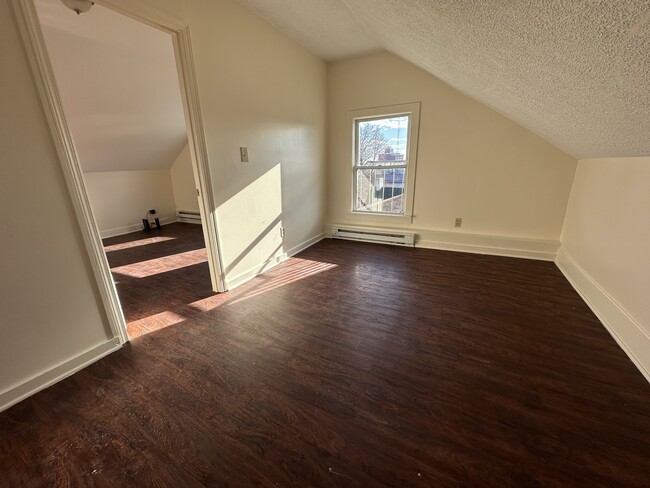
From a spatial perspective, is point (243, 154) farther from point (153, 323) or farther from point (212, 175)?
point (153, 323)

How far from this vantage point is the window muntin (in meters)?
3.62

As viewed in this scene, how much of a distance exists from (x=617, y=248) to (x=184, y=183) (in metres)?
6.26

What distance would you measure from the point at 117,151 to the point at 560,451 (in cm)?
567

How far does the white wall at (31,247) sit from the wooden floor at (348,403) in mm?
226

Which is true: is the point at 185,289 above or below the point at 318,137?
below

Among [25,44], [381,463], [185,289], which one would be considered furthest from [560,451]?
[25,44]

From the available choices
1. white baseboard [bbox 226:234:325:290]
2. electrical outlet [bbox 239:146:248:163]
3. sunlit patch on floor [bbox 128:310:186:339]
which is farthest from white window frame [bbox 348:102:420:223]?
sunlit patch on floor [bbox 128:310:186:339]

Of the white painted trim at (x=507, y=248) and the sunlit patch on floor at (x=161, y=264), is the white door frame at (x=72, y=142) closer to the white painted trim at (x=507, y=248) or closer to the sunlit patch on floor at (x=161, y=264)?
the sunlit patch on floor at (x=161, y=264)

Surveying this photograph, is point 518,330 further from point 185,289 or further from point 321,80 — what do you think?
point 321,80

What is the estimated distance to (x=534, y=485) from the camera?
969 millimetres

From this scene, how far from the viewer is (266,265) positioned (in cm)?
304

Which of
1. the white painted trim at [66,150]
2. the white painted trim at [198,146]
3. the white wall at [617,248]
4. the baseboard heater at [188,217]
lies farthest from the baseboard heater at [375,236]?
the baseboard heater at [188,217]

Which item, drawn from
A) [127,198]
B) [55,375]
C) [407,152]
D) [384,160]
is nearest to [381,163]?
[384,160]

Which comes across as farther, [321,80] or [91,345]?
[321,80]
